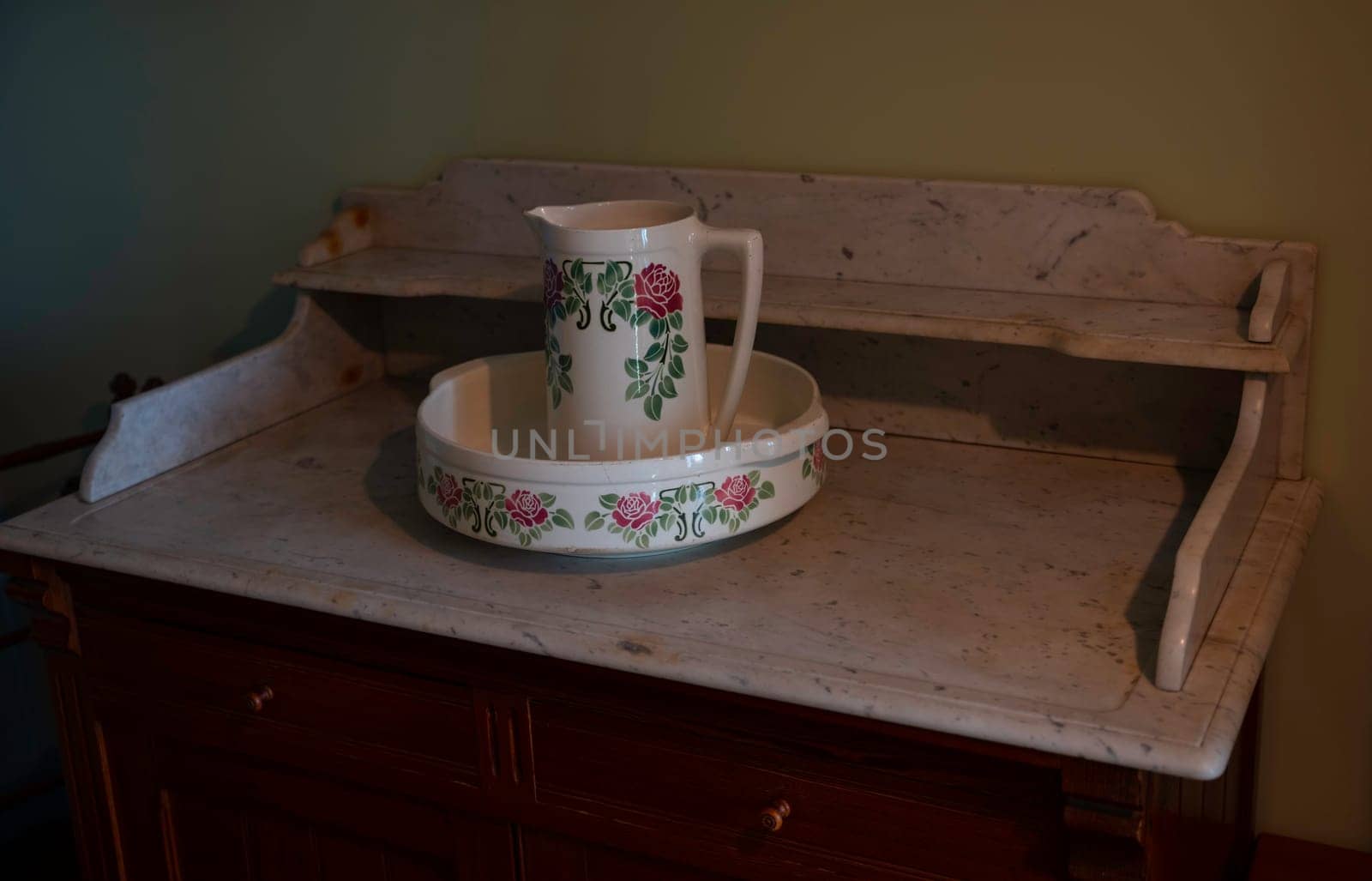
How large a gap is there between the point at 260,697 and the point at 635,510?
1.22 ft

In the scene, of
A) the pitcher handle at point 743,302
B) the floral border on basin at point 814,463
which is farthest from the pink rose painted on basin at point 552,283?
the floral border on basin at point 814,463

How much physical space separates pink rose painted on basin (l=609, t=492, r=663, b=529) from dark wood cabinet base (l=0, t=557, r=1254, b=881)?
0.11 meters

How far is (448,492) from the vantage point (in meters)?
1.02

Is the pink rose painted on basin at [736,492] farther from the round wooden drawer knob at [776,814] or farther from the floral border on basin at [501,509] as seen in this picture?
the round wooden drawer knob at [776,814]

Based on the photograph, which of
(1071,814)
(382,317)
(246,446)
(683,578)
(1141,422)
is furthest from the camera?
(382,317)

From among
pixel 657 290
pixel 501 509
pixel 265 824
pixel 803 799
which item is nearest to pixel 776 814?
pixel 803 799

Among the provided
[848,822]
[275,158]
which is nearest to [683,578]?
[848,822]

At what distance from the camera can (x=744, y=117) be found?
4.27ft

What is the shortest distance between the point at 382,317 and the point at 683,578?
649 millimetres

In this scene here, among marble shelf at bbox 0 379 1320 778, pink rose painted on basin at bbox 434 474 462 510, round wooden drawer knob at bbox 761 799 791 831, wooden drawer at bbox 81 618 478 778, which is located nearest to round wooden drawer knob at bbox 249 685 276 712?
wooden drawer at bbox 81 618 478 778

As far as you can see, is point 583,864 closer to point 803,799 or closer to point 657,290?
point 803,799

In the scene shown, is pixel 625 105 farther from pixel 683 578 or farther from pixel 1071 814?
pixel 1071 814

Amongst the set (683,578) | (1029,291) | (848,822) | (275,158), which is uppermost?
(275,158)

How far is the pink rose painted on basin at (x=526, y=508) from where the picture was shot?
975 mm
